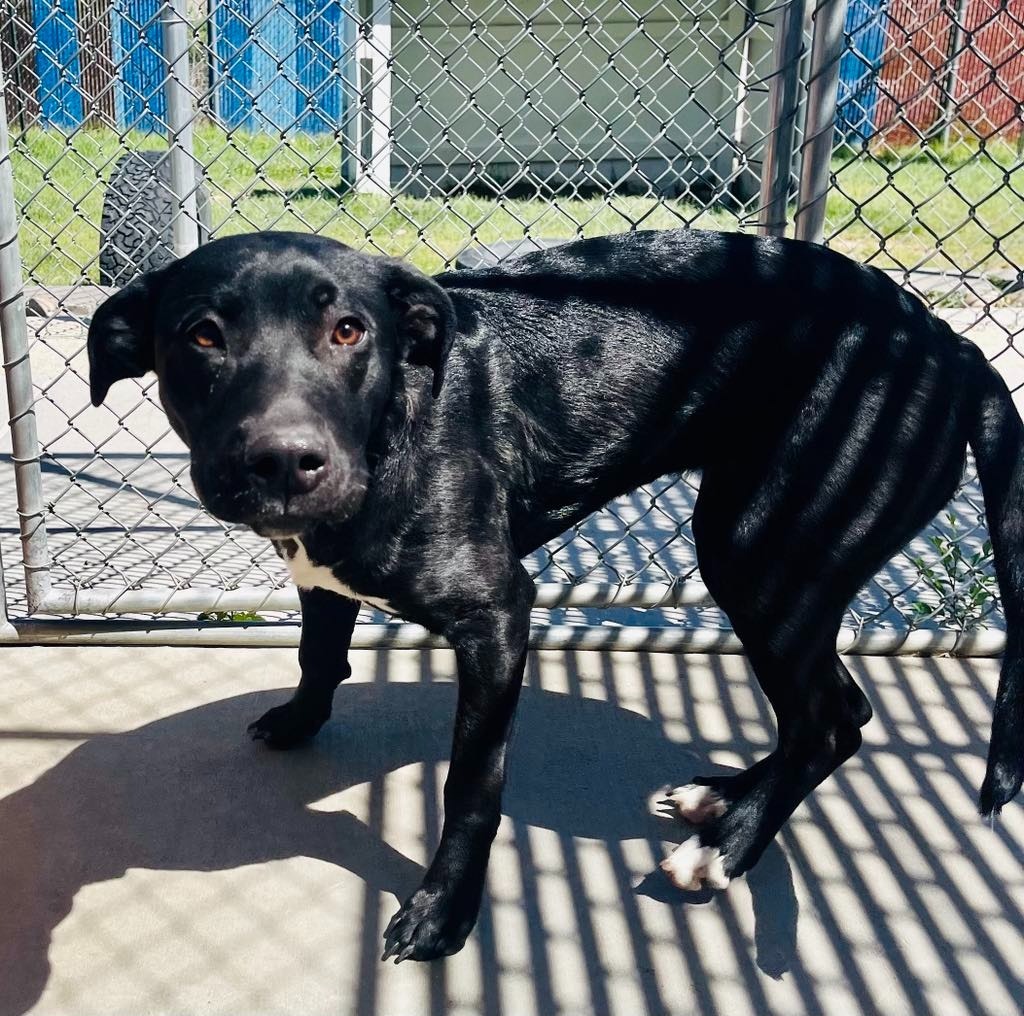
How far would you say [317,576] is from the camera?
7.57 ft

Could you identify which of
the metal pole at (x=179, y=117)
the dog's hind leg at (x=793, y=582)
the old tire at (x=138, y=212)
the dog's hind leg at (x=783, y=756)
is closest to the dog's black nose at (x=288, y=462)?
the dog's hind leg at (x=793, y=582)

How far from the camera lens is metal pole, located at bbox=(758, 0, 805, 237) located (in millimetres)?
3004

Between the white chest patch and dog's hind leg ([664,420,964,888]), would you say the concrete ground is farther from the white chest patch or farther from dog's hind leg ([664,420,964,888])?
the white chest patch

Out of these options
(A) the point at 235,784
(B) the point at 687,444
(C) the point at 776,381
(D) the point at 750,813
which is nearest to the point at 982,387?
(C) the point at 776,381

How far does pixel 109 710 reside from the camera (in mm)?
2982

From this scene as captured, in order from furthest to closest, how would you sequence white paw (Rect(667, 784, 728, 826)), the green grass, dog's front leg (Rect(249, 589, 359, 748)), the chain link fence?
the green grass, the chain link fence, dog's front leg (Rect(249, 589, 359, 748)), white paw (Rect(667, 784, 728, 826))

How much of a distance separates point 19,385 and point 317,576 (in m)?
1.25

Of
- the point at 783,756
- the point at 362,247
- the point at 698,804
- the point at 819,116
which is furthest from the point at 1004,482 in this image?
the point at 362,247

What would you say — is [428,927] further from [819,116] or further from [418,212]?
[418,212]

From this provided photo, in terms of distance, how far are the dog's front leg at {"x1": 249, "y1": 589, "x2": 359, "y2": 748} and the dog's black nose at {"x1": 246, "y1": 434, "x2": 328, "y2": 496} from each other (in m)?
0.85

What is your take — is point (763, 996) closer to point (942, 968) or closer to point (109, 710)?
point (942, 968)

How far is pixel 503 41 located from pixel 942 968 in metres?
10.4

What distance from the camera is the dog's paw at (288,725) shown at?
281 cm

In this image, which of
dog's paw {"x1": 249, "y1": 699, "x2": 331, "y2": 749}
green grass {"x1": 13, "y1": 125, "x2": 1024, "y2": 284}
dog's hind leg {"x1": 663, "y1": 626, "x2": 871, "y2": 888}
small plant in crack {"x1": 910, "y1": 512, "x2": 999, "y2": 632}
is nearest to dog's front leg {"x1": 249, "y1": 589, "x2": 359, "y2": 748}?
dog's paw {"x1": 249, "y1": 699, "x2": 331, "y2": 749}
